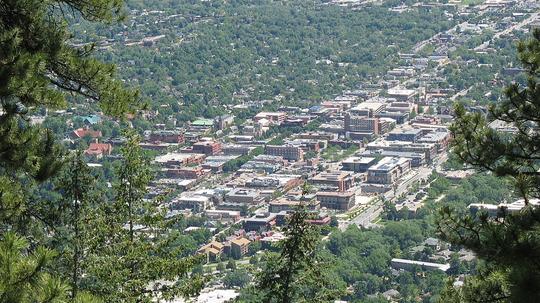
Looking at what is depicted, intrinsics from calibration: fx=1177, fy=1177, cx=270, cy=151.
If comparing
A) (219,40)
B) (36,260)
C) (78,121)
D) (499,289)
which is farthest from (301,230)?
(219,40)

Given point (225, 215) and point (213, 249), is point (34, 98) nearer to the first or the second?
point (213, 249)

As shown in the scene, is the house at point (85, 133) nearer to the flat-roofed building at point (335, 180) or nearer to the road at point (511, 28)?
the flat-roofed building at point (335, 180)

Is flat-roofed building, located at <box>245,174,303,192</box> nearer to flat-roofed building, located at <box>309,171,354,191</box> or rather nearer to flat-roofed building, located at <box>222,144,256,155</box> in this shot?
flat-roofed building, located at <box>309,171,354,191</box>

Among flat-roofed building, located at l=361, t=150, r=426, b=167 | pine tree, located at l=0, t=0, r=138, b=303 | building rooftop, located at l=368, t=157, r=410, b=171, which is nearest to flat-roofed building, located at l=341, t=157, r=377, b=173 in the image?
building rooftop, located at l=368, t=157, r=410, b=171

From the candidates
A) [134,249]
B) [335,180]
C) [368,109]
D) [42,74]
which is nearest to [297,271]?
[134,249]

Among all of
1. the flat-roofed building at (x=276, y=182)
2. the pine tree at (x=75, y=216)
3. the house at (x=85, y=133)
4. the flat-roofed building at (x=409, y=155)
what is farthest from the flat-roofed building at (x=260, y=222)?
the pine tree at (x=75, y=216)

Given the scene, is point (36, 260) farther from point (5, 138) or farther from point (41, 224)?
point (41, 224)
